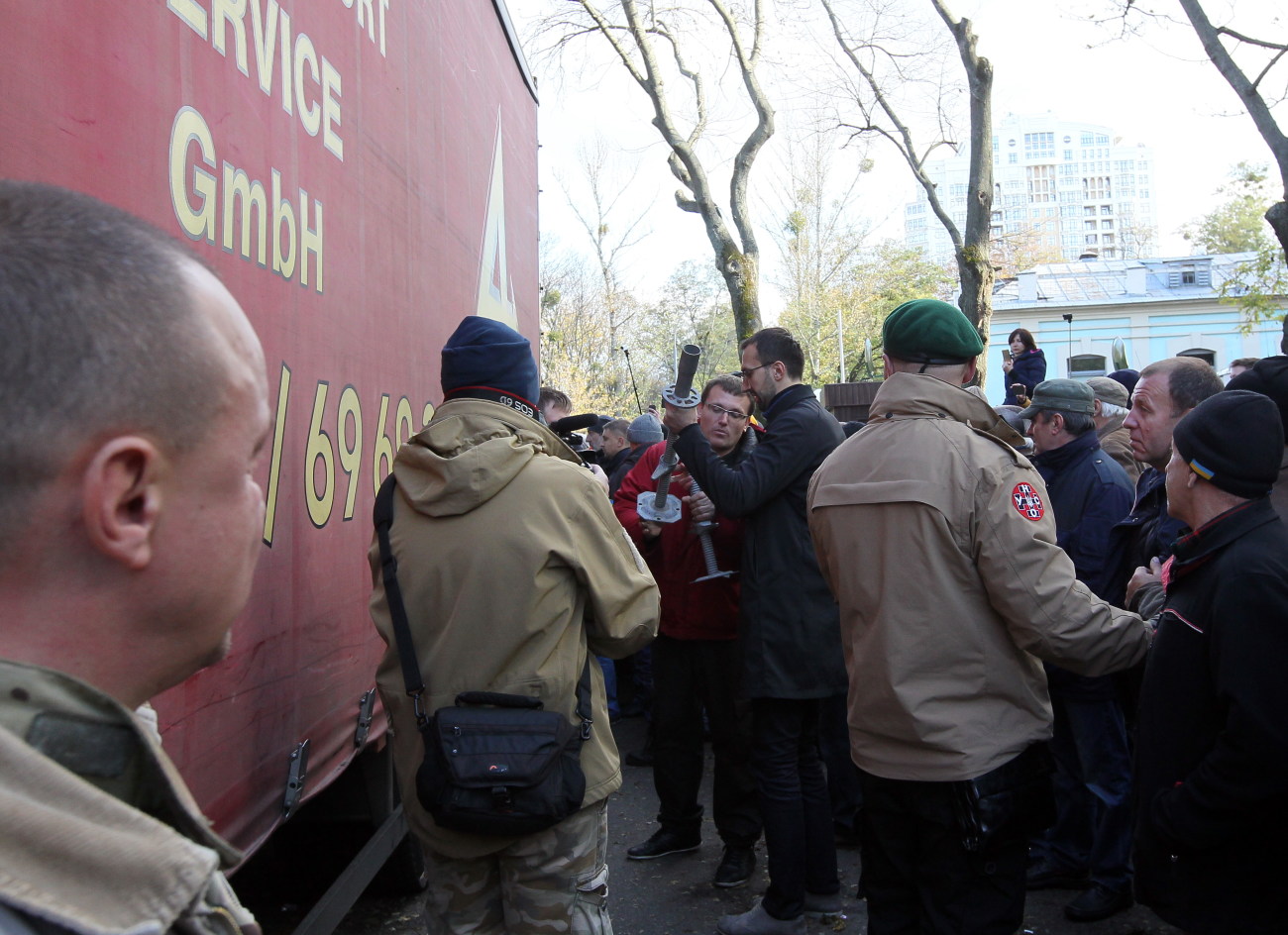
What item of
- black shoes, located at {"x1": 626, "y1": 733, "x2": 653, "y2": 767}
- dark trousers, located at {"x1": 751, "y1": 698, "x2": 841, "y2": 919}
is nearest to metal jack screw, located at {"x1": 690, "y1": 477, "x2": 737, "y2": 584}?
dark trousers, located at {"x1": 751, "y1": 698, "x2": 841, "y2": 919}

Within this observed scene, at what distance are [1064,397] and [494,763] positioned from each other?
3.17 meters

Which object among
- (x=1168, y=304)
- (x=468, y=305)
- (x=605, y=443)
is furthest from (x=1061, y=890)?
(x=1168, y=304)

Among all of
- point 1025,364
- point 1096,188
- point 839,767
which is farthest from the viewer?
point 1096,188

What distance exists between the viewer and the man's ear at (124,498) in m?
0.74

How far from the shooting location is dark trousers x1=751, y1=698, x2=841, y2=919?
3.74 metres

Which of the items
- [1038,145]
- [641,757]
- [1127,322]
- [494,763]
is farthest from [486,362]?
[1038,145]

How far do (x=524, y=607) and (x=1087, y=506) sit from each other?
9.66 ft

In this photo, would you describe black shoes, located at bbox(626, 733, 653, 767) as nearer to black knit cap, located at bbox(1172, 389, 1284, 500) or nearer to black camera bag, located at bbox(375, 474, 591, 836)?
black camera bag, located at bbox(375, 474, 591, 836)

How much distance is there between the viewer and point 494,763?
2305mm

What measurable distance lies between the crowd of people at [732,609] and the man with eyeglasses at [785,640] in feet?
0.05

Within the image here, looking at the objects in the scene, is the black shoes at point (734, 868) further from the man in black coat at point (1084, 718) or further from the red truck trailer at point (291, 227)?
the red truck trailer at point (291, 227)

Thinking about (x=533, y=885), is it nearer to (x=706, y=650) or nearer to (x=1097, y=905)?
(x=706, y=650)

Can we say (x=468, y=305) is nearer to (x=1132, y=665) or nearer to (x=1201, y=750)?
(x=1132, y=665)

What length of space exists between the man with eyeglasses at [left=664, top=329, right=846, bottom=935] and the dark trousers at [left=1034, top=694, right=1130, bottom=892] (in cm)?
98
